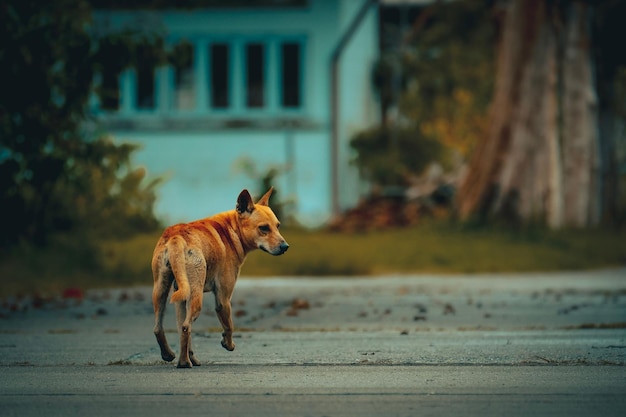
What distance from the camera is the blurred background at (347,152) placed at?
20.7 m

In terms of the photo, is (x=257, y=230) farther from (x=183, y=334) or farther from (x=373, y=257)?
(x=373, y=257)

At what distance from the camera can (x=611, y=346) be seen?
32.3ft

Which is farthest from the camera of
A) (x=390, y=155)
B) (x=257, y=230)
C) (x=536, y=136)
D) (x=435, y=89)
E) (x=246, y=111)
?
(x=435, y=89)

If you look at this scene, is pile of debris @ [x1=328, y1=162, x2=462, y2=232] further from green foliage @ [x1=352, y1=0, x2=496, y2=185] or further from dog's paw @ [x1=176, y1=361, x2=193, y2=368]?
dog's paw @ [x1=176, y1=361, x2=193, y2=368]

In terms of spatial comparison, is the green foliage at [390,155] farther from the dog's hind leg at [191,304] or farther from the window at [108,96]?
the dog's hind leg at [191,304]

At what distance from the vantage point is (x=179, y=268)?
8.06 metres

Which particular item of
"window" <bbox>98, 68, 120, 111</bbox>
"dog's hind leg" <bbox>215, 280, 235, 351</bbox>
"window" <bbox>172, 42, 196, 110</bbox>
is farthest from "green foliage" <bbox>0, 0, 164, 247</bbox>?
"window" <bbox>172, 42, 196, 110</bbox>

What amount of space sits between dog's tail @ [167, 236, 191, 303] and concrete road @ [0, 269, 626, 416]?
1.77ft

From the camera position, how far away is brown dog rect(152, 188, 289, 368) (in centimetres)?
811

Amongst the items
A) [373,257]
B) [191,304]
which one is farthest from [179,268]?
[373,257]

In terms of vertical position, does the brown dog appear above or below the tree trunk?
below

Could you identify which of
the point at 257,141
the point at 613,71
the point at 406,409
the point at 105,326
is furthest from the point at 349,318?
the point at 613,71

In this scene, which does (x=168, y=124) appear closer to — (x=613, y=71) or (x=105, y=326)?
(x=613, y=71)

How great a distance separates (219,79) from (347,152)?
382cm
